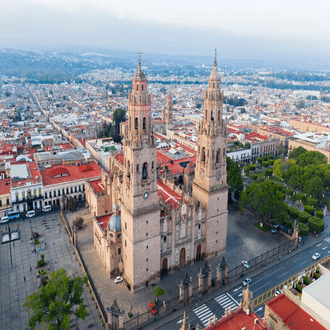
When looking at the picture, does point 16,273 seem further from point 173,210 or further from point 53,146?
point 53,146

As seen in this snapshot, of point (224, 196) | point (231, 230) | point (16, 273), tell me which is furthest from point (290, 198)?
point (16, 273)

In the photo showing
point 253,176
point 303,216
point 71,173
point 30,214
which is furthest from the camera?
point 253,176

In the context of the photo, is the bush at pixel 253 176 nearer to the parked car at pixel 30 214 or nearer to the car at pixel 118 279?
the car at pixel 118 279

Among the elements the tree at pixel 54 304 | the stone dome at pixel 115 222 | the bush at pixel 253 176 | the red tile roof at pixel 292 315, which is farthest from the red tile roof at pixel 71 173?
the red tile roof at pixel 292 315

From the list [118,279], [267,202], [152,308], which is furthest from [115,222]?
[267,202]

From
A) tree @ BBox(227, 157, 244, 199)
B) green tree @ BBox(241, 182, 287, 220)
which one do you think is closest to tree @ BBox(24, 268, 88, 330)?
green tree @ BBox(241, 182, 287, 220)

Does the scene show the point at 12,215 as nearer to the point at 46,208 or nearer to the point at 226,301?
the point at 46,208

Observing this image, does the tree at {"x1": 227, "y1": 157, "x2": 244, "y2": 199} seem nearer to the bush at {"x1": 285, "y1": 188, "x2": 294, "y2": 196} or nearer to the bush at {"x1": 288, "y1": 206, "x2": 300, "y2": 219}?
the bush at {"x1": 288, "y1": 206, "x2": 300, "y2": 219}
